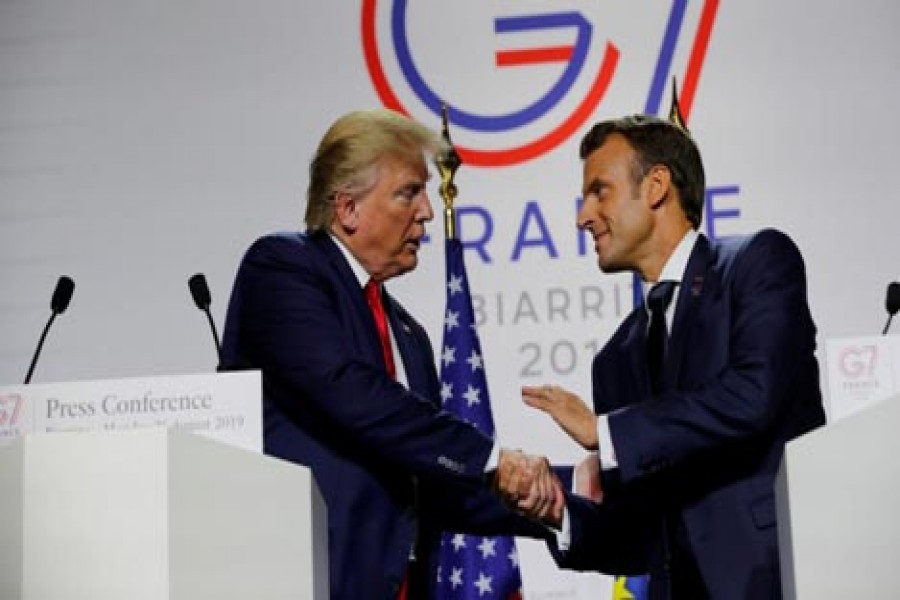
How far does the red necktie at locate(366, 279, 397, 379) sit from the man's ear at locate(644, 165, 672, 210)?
922 millimetres

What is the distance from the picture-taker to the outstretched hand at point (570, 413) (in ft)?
18.1

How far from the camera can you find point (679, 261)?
568cm

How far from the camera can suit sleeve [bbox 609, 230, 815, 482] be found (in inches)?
203

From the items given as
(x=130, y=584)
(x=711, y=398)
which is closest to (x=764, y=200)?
(x=711, y=398)

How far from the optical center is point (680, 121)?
6098 mm

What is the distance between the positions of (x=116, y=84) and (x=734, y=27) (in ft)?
7.23

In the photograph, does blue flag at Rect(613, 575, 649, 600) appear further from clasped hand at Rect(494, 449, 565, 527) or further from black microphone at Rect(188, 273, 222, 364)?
black microphone at Rect(188, 273, 222, 364)

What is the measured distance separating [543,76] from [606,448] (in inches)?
65.8

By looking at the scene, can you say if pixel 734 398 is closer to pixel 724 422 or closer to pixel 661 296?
pixel 724 422

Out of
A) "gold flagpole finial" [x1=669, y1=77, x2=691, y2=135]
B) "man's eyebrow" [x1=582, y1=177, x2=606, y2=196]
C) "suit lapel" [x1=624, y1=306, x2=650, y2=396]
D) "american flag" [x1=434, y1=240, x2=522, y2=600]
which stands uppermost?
"gold flagpole finial" [x1=669, y1=77, x2=691, y2=135]

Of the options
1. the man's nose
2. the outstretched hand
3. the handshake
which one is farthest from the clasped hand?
the man's nose

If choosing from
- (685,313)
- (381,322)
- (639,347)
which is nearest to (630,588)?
(639,347)

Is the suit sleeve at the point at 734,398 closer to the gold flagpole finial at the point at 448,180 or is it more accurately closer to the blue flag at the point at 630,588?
the blue flag at the point at 630,588

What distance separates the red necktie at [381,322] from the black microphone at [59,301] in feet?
3.24
